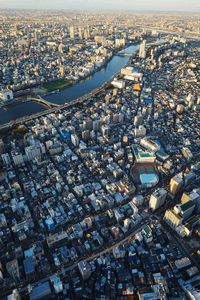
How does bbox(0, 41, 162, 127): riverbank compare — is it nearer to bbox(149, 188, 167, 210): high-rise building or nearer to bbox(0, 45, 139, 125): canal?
bbox(0, 45, 139, 125): canal

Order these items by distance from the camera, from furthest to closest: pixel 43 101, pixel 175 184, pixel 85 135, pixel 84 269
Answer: pixel 43 101, pixel 85 135, pixel 175 184, pixel 84 269

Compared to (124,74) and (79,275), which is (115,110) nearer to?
(124,74)

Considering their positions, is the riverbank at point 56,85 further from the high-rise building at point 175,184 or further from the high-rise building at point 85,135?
the high-rise building at point 175,184

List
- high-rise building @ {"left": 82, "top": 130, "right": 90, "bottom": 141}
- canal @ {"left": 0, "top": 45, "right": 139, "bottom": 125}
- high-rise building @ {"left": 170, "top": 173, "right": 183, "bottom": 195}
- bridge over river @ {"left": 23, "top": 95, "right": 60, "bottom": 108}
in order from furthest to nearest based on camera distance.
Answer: bridge over river @ {"left": 23, "top": 95, "right": 60, "bottom": 108} < canal @ {"left": 0, "top": 45, "right": 139, "bottom": 125} < high-rise building @ {"left": 82, "top": 130, "right": 90, "bottom": 141} < high-rise building @ {"left": 170, "top": 173, "right": 183, "bottom": 195}

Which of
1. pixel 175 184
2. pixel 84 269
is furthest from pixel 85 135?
pixel 84 269

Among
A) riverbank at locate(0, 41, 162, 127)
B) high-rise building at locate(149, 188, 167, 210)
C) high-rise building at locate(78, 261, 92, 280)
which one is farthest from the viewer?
riverbank at locate(0, 41, 162, 127)

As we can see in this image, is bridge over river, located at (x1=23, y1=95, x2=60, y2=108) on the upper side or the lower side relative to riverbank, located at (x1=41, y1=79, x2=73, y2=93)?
lower

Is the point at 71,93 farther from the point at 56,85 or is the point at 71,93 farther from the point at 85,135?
the point at 85,135

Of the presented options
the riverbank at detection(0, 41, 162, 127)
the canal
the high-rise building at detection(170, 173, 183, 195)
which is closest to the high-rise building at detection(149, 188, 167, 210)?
the high-rise building at detection(170, 173, 183, 195)
